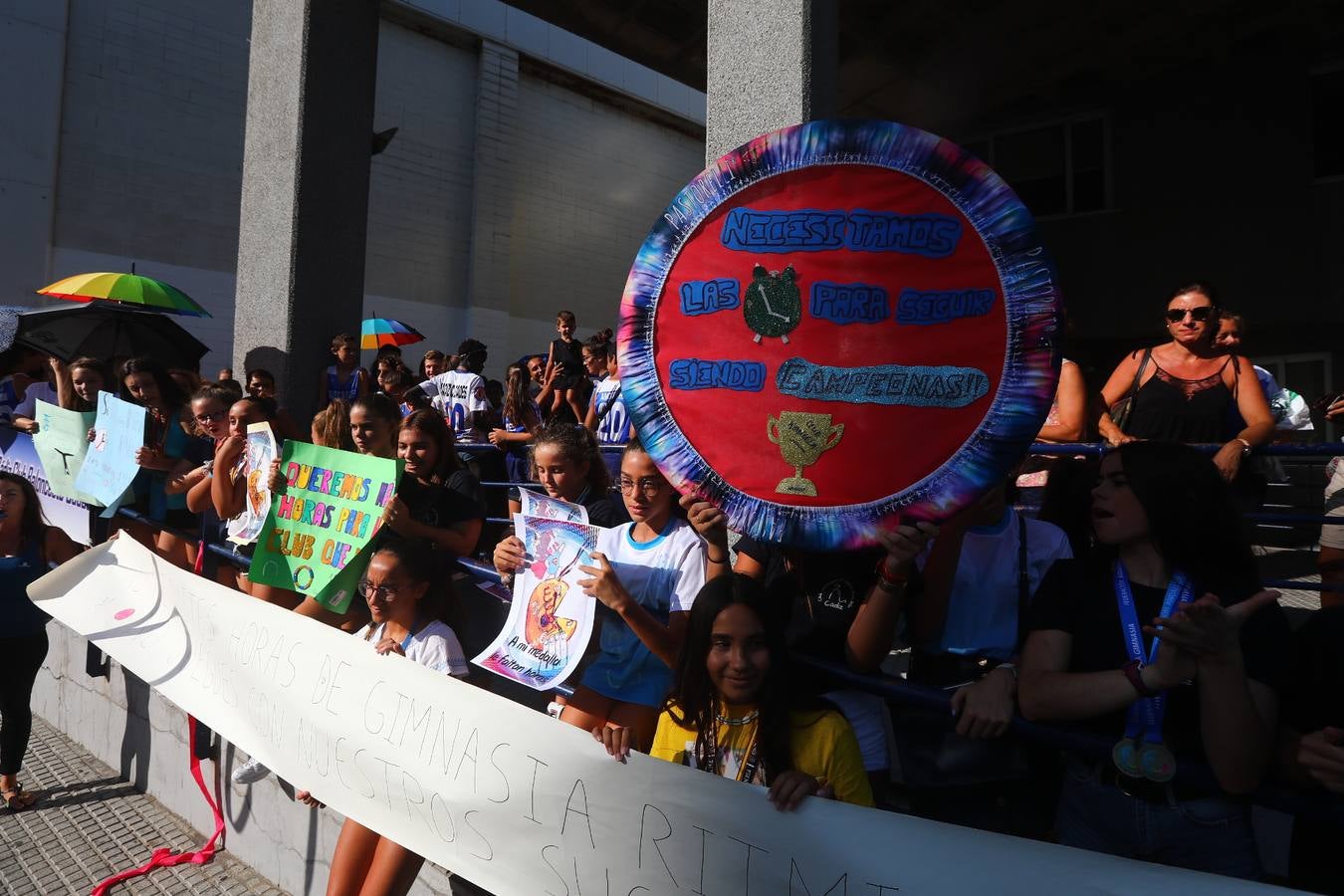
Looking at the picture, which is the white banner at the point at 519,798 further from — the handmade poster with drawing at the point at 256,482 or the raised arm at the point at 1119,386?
the raised arm at the point at 1119,386

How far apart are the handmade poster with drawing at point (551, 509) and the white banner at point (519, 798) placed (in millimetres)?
510

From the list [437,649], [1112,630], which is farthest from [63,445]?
[1112,630]

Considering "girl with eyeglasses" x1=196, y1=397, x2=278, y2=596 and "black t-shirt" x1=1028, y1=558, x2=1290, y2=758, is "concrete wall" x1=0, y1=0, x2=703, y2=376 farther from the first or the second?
"black t-shirt" x1=1028, y1=558, x2=1290, y2=758

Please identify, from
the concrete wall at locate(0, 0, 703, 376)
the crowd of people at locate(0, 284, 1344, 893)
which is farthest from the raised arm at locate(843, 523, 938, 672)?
the concrete wall at locate(0, 0, 703, 376)

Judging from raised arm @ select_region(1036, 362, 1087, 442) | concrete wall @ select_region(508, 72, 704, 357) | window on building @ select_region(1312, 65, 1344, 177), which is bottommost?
raised arm @ select_region(1036, 362, 1087, 442)

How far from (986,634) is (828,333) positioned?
932 millimetres

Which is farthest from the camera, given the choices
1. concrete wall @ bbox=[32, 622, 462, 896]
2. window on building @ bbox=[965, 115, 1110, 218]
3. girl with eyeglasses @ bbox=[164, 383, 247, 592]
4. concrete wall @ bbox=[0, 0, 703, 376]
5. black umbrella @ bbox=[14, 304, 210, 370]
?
concrete wall @ bbox=[0, 0, 703, 376]

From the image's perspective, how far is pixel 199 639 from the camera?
11.1ft

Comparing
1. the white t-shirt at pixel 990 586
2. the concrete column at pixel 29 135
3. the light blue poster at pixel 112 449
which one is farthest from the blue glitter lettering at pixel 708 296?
the concrete column at pixel 29 135

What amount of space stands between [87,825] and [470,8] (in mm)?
14026

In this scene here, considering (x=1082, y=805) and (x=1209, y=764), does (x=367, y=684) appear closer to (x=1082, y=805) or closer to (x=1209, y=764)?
(x=1082, y=805)

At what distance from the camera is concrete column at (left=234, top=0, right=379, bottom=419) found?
6.49 meters

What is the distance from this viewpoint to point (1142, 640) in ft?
5.84

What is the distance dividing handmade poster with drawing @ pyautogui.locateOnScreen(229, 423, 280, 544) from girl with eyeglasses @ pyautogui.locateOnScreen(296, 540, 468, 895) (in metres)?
0.65
